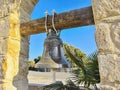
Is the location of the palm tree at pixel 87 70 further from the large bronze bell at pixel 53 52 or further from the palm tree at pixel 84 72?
the large bronze bell at pixel 53 52

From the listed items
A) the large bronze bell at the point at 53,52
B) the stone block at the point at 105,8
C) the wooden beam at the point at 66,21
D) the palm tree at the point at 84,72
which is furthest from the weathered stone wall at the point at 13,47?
the stone block at the point at 105,8

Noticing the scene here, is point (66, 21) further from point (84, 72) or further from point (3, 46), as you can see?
point (84, 72)

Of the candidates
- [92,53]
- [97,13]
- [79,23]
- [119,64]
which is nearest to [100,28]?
[97,13]

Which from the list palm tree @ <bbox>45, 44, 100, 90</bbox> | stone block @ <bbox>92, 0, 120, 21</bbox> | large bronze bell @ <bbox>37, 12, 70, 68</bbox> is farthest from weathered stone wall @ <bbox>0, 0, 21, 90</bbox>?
stone block @ <bbox>92, 0, 120, 21</bbox>

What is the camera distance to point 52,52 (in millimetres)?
1604

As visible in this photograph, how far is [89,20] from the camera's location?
144 centimetres

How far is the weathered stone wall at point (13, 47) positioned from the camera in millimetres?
1693

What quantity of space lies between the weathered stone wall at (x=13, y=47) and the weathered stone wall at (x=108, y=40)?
906 mm

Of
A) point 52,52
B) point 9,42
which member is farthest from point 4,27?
point 52,52

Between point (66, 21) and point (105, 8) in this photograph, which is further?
point (66, 21)

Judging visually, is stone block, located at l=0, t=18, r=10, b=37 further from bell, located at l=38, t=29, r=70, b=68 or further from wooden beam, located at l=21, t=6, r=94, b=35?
bell, located at l=38, t=29, r=70, b=68

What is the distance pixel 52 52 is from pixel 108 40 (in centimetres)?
60

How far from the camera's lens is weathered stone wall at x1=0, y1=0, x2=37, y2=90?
169cm

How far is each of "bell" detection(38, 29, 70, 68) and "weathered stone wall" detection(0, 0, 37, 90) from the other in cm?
31
